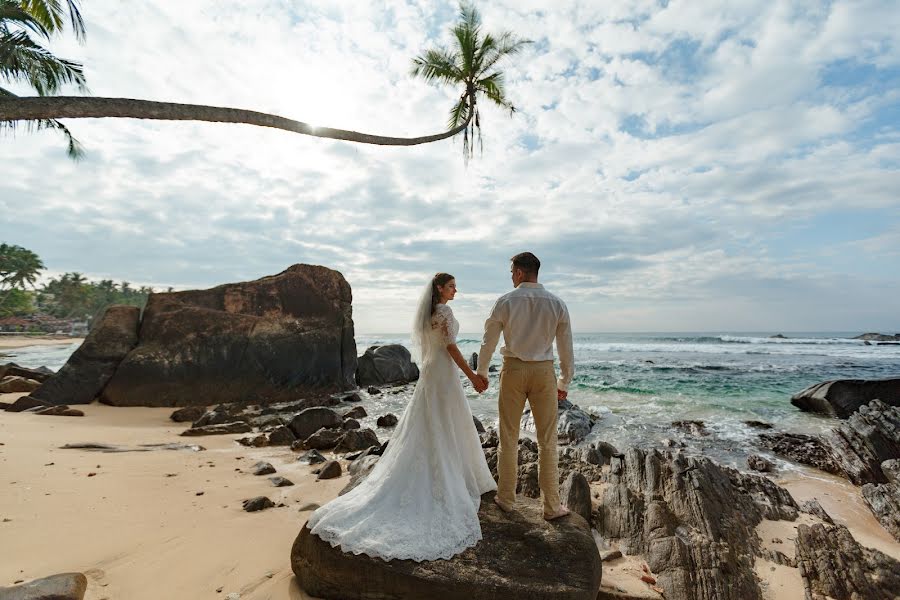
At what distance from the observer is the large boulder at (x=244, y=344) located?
13.6 metres

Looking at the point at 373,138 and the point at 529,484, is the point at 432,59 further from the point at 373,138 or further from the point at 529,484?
the point at 529,484

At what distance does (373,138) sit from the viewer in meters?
6.57

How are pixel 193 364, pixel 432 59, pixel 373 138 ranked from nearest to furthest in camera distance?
pixel 373 138 < pixel 432 59 < pixel 193 364

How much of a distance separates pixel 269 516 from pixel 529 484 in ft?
11.5

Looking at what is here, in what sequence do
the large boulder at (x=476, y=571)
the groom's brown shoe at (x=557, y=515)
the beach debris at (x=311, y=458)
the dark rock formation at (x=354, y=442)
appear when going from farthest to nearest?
the dark rock formation at (x=354, y=442), the beach debris at (x=311, y=458), the groom's brown shoe at (x=557, y=515), the large boulder at (x=476, y=571)

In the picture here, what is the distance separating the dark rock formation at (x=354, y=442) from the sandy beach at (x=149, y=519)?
43.5 inches

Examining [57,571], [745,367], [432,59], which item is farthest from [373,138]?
[745,367]

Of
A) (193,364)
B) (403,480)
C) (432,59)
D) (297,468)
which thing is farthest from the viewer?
(193,364)

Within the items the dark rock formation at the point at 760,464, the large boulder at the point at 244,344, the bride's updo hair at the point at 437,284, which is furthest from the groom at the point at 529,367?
the large boulder at the point at 244,344

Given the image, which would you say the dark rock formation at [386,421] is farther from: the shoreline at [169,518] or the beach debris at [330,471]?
the beach debris at [330,471]

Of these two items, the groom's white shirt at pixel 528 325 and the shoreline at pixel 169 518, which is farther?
the groom's white shirt at pixel 528 325

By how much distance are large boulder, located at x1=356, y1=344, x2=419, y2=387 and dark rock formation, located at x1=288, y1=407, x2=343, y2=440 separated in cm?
1107

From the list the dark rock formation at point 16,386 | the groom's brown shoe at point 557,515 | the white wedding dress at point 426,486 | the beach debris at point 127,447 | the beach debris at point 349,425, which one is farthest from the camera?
the dark rock formation at point 16,386

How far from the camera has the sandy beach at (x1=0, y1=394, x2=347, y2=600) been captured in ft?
12.0
